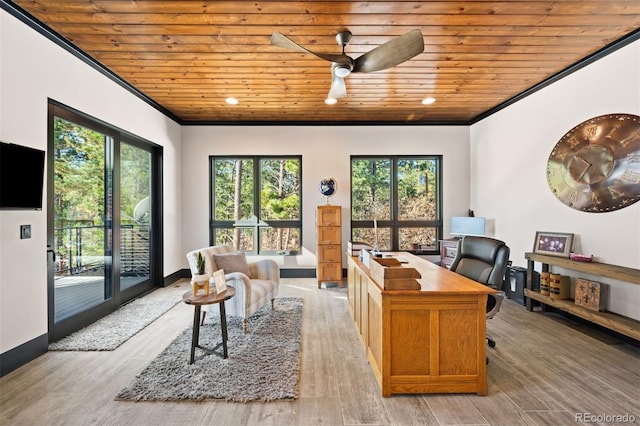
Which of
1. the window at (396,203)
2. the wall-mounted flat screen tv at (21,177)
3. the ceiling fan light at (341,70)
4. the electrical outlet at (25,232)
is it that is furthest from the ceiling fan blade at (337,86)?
the electrical outlet at (25,232)

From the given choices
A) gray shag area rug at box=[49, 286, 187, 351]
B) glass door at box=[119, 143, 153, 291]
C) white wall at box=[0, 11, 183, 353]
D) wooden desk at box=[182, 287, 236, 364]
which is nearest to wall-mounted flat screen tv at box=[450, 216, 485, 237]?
wooden desk at box=[182, 287, 236, 364]

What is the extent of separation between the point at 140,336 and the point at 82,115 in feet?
7.96

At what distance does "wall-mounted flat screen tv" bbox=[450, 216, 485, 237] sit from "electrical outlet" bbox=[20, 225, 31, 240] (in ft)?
18.1

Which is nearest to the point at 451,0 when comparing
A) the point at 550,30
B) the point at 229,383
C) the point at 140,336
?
the point at 550,30

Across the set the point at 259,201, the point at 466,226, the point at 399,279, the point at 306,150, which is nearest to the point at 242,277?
the point at 399,279

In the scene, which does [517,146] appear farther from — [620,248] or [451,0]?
[451,0]

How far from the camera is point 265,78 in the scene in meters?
3.64

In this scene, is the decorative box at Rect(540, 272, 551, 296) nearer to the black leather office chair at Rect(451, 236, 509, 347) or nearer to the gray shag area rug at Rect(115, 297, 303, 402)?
the black leather office chair at Rect(451, 236, 509, 347)

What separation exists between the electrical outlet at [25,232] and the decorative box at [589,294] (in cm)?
532

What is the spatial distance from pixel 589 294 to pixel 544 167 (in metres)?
1.64

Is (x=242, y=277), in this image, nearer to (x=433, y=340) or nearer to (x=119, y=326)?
(x=119, y=326)

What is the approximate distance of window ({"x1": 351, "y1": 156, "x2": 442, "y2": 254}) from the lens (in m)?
5.63

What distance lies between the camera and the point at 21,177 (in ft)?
7.77

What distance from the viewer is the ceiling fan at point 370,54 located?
7.03ft
